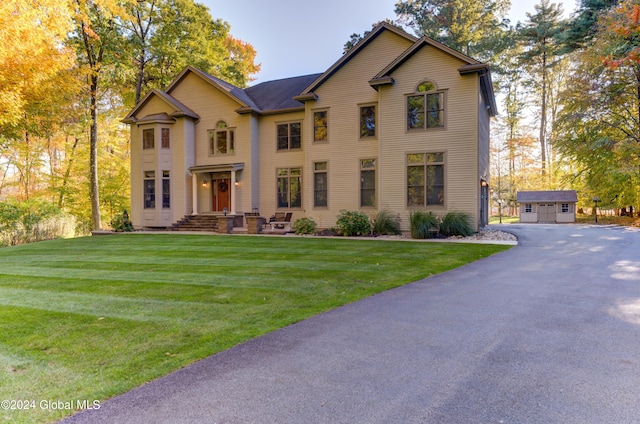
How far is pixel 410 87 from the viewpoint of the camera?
14.8 meters

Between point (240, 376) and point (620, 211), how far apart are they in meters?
36.8

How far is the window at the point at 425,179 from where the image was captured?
14.5 metres

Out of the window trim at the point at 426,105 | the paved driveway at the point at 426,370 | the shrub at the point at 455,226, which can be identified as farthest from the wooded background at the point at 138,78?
the paved driveway at the point at 426,370

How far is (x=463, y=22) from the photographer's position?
24.6 metres

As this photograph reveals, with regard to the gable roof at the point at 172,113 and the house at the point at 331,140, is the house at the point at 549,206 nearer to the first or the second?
the house at the point at 331,140

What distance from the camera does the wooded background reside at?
1595 centimetres

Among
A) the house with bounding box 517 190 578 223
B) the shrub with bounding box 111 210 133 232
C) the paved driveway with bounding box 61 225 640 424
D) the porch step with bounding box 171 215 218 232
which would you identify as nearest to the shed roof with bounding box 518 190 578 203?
the house with bounding box 517 190 578 223

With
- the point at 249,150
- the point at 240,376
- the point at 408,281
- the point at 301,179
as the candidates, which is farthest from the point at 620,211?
the point at 240,376

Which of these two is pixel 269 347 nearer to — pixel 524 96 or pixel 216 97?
pixel 216 97

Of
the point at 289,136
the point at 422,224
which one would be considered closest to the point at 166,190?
the point at 289,136

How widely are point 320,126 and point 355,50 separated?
146 inches

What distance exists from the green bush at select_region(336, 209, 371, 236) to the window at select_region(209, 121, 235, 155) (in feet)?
24.7

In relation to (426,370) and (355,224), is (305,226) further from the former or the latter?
(426,370)

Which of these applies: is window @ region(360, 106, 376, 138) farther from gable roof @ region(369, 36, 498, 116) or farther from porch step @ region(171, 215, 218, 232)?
porch step @ region(171, 215, 218, 232)
